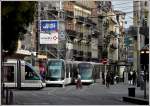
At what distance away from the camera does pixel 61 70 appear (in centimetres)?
6669

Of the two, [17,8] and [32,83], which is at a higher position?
[17,8]

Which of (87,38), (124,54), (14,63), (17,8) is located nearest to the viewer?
(17,8)

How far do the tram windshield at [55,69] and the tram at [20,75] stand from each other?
911cm

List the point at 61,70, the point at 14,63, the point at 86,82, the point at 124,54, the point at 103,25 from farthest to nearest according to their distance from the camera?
the point at 124,54 < the point at 103,25 < the point at 86,82 < the point at 61,70 < the point at 14,63

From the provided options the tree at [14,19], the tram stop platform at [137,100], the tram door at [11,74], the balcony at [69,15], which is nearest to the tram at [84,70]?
the tram door at [11,74]

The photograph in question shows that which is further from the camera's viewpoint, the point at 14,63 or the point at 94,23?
the point at 94,23

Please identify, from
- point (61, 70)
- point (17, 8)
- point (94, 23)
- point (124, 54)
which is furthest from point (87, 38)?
point (17, 8)

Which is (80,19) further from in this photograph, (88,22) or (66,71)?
(66,71)

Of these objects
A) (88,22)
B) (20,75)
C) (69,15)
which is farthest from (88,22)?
(20,75)

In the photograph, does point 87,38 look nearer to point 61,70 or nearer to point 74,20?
point 74,20

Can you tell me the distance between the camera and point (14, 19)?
85.7 ft

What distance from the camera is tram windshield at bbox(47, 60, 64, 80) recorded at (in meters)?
66.1

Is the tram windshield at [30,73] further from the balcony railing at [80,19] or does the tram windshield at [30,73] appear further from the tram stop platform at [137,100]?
the balcony railing at [80,19]

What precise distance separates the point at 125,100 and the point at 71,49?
237 ft
